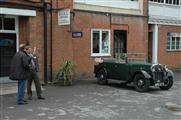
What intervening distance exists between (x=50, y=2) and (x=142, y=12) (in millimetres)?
7941

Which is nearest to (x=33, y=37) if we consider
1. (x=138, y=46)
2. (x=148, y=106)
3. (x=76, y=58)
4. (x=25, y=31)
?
(x=25, y=31)

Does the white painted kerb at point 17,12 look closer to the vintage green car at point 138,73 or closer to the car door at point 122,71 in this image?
the vintage green car at point 138,73

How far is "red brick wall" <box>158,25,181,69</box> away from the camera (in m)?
25.5

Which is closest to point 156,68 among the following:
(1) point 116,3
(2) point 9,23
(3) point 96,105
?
(3) point 96,105

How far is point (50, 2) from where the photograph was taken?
55.7 ft

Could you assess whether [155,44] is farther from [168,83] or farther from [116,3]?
[168,83]

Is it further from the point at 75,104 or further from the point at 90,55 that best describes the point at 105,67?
the point at 75,104

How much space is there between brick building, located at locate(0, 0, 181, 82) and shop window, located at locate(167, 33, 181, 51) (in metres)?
3.27

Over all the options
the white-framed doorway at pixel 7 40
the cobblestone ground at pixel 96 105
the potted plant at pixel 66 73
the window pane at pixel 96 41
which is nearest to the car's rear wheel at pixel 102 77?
the cobblestone ground at pixel 96 105

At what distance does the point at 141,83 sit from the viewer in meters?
15.1

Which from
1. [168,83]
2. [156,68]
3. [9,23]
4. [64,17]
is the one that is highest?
[64,17]

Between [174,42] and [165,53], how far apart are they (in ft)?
5.64

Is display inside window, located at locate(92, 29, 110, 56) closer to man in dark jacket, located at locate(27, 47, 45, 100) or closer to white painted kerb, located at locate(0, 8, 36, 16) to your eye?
white painted kerb, located at locate(0, 8, 36, 16)

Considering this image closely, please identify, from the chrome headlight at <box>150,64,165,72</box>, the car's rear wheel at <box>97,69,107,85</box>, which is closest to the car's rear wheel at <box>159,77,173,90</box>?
the chrome headlight at <box>150,64,165,72</box>
